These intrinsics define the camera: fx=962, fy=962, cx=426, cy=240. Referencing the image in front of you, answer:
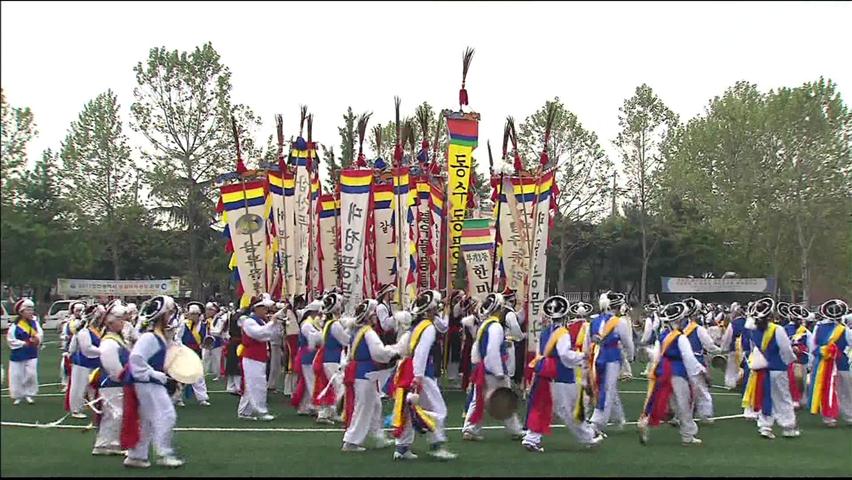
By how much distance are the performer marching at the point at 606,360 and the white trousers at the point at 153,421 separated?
5347 mm

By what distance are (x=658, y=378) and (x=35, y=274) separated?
7.62 meters

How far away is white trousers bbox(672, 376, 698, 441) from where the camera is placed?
38.1 feet

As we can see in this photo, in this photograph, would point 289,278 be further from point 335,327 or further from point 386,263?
point 335,327

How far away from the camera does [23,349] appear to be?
1373 centimetres

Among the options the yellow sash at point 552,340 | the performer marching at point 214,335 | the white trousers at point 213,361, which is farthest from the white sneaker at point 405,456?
the white trousers at point 213,361

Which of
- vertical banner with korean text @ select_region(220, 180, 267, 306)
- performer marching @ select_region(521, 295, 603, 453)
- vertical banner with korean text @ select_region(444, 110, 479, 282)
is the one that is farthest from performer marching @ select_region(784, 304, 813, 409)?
vertical banner with korean text @ select_region(220, 180, 267, 306)

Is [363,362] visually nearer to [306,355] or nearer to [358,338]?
[358,338]

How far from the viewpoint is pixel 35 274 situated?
6.68 meters

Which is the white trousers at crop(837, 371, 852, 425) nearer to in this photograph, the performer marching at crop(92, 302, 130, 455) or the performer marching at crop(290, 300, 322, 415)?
the performer marching at crop(290, 300, 322, 415)

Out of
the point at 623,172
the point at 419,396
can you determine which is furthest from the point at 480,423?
the point at 623,172

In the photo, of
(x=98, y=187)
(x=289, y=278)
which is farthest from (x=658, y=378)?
(x=98, y=187)

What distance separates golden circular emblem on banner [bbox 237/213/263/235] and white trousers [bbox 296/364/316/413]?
12.2ft

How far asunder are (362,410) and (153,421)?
219cm

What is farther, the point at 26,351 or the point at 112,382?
the point at 26,351
